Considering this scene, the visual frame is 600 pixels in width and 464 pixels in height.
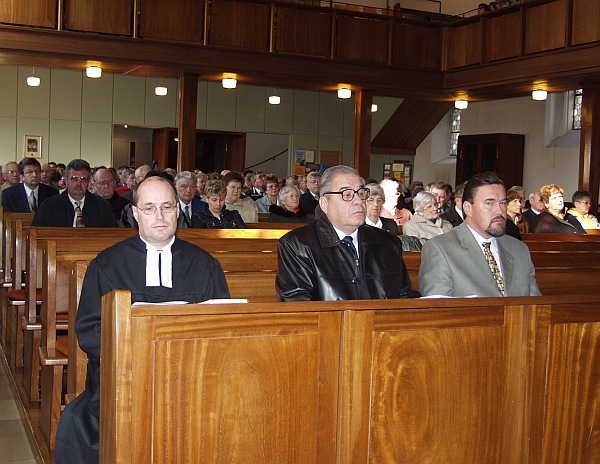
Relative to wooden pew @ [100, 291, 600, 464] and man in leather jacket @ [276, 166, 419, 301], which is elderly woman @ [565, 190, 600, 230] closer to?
man in leather jacket @ [276, 166, 419, 301]

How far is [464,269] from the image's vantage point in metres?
3.48

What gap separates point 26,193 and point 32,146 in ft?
27.1

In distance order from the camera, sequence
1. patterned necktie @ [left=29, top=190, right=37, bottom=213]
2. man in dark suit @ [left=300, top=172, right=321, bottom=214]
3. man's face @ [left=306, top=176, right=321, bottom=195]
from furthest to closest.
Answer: man's face @ [left=306, top=176, right=321, bottom=195]
man in dark suit @ [left=300, top=172, right=321, bottom=214]
patterned necktie @ [left=29, top=190, right=37, bottom=213]

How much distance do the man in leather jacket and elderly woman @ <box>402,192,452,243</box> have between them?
9.95 ft

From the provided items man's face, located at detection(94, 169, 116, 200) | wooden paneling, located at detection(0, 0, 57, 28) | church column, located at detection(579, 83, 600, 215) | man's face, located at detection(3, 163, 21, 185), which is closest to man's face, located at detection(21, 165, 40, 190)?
man's face, located at detection(94, 169, 116, 200)

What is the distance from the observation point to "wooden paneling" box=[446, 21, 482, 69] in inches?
484

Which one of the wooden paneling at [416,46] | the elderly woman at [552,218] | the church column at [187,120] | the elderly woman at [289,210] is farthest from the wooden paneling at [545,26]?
the elderly woman at [289,210]

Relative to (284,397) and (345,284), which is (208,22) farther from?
(284,397)

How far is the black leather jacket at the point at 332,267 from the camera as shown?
3.23 meters

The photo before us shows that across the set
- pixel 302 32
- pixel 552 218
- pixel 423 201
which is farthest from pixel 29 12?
pixel 552 218

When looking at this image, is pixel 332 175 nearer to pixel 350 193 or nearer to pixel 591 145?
pixel 350 193

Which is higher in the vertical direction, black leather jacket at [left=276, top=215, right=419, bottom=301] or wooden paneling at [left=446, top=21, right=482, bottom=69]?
wooden paneling at [left=446, top=21, right=482, bottom=69]

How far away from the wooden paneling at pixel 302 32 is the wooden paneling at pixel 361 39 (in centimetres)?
20

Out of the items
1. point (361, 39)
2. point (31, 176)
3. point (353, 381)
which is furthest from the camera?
point (361, 39)
